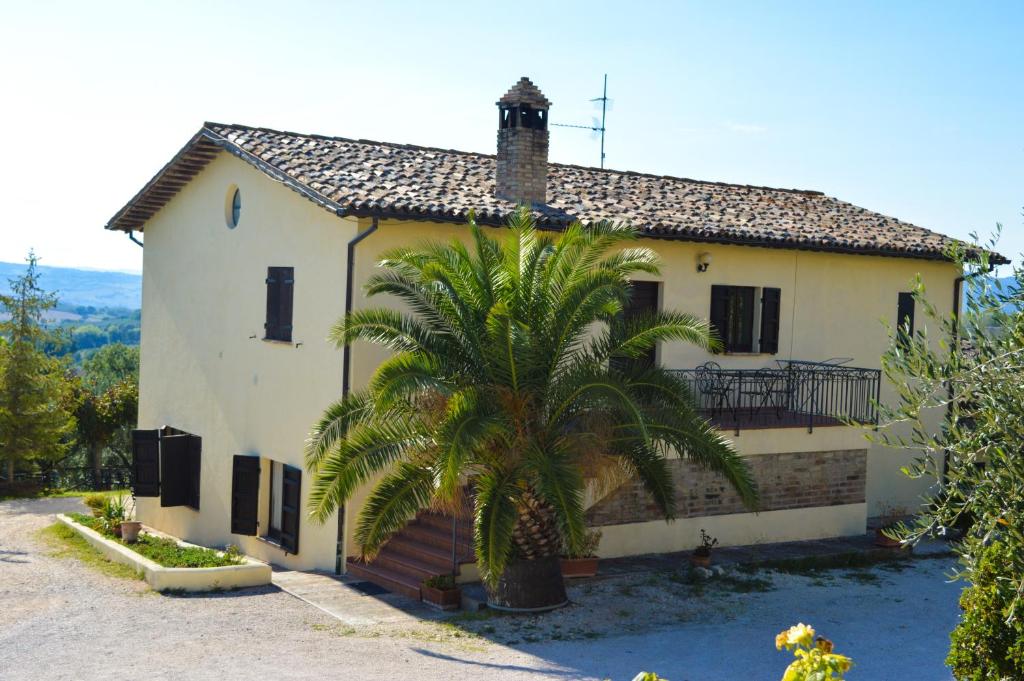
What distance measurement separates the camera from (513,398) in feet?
38.8

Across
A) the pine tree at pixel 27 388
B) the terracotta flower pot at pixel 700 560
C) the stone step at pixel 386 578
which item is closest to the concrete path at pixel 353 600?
the stone step at pixel 386 578

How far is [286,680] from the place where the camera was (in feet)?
32.5

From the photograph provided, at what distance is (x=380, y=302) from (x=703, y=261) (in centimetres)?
532

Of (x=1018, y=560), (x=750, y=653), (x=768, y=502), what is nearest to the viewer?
(x=1018, y=560)

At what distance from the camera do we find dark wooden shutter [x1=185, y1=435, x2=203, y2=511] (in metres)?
18.9

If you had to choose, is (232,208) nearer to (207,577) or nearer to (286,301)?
(286,301)

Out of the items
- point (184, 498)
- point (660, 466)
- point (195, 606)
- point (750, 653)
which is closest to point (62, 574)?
point (195, 606)

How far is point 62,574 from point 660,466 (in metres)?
8.11

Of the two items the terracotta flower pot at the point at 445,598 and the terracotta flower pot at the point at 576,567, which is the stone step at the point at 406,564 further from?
the terracotta flower pot at the point at 576,567

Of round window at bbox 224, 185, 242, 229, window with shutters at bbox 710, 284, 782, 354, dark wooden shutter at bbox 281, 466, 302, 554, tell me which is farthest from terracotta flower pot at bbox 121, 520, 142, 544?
window with shutters at bbox 710, 284, 782, 354

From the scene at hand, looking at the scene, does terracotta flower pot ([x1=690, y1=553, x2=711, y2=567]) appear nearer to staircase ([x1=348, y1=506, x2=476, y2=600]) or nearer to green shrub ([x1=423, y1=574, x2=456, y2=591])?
staircase ([x1=348, y1=506, x2=476, y2=600])

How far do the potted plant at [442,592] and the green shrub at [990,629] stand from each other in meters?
5.81

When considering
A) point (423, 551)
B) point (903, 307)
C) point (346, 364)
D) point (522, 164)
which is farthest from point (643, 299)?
point (903, 307)

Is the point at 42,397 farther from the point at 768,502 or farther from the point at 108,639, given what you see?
the point at 768,502
